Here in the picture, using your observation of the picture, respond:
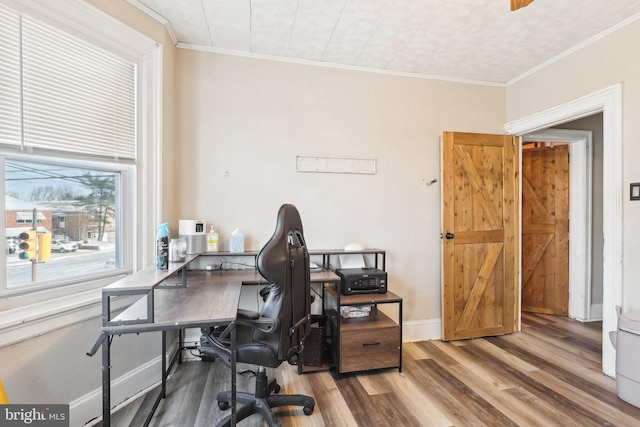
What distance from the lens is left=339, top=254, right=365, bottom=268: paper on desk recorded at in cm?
280

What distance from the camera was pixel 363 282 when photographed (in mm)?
2543

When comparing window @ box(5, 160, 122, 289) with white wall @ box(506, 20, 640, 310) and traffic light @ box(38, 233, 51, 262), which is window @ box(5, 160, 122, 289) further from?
white wall @ box(506, 20, 640, 310)

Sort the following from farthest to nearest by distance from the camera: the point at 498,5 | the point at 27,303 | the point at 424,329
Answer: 1. the point at 424,329
2. the point at 498,5
3. the point at 27,303

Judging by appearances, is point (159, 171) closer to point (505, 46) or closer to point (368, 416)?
point (368, 416)

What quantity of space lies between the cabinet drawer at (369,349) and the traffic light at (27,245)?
2.04 meters

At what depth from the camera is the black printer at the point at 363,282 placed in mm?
2518

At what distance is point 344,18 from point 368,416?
9.23 ft

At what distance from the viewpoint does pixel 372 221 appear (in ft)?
9.71

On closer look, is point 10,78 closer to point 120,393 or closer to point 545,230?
point 120,393

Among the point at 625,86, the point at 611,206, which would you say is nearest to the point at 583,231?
the point at 611,206

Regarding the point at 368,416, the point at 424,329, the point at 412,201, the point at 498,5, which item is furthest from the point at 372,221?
the point at 498,5

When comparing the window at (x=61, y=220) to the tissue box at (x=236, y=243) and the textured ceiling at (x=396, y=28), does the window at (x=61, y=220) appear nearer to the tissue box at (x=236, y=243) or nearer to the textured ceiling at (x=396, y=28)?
the tissue box at (x=236, y=243)

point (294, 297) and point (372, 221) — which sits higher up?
point (372, 221)
